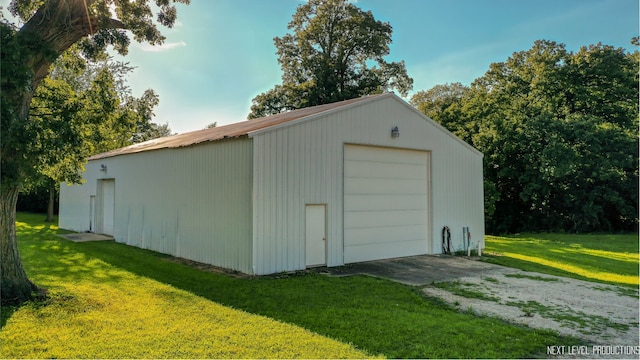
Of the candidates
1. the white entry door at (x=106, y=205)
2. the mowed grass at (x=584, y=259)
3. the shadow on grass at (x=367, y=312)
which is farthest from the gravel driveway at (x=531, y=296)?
the white entry door at (x=106, y=205)

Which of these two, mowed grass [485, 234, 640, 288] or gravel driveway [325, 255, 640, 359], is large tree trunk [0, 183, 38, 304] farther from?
mowed grass [485, 234, 640, 288]

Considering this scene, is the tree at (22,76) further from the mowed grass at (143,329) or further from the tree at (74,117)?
the mowed grass at (143,329)

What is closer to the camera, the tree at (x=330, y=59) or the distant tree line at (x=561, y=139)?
the distant tree line at (x=561, y=139)

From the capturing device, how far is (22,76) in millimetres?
5953

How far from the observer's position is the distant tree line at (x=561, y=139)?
69.9 ft

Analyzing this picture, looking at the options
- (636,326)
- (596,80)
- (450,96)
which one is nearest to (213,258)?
(636,326)

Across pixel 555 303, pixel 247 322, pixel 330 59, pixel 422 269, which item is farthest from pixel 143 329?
pixel 330 59

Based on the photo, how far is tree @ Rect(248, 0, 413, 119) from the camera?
90.5 feet

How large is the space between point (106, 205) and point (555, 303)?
17369 mm

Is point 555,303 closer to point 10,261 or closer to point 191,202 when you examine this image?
point 191,202

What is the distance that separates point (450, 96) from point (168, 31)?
97.7 feet

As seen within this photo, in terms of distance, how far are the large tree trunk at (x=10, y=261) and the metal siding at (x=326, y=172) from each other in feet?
14.1

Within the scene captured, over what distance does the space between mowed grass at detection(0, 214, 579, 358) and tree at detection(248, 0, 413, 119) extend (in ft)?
68.2

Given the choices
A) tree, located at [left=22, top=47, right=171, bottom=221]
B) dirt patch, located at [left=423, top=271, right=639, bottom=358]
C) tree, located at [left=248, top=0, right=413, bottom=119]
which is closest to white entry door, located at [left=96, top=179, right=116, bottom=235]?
tree, located at [left=22, top=47, right=171, bottom=221]
